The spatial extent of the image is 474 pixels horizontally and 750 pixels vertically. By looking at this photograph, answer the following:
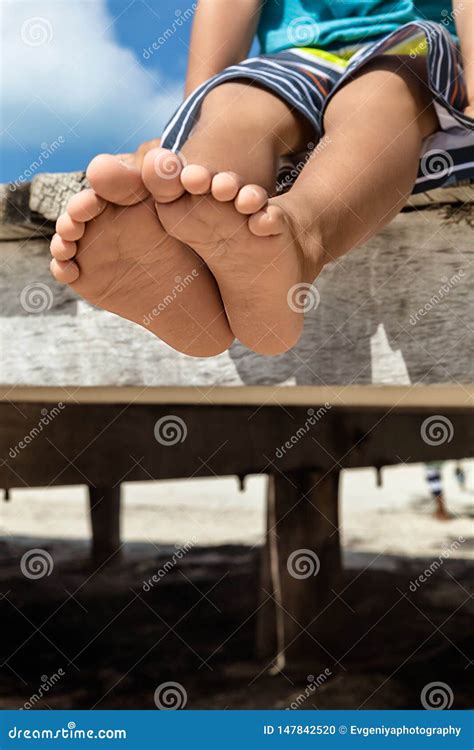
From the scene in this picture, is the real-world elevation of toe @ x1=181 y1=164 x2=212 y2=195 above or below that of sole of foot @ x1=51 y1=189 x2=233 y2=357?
above

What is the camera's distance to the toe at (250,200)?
2.85 ft

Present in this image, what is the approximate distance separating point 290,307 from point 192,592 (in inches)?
134

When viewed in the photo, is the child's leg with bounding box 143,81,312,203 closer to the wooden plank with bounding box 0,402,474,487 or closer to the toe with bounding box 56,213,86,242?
the toe with bounding box 56,213,86,242

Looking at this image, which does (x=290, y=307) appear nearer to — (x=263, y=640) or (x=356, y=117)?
(x=356, y=117)

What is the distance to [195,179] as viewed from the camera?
0.85m

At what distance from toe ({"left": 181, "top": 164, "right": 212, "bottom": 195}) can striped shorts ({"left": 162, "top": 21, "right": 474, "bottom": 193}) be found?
1.02ft

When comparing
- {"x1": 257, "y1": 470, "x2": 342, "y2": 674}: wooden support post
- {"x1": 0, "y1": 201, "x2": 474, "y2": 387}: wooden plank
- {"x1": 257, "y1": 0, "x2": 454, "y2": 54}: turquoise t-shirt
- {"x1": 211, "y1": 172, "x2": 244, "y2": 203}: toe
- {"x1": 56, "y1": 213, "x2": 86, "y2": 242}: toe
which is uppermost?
{"x1": 257, "y1": 0, "x2": 454, "y2": 54}: turquoise t-shirt

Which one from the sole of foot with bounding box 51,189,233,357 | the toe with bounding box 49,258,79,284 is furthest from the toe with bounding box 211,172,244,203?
the toe with bounding box 49,258,79,284

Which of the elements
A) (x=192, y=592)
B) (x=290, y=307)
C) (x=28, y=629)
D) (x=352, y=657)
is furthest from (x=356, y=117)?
(x=192, y=592)

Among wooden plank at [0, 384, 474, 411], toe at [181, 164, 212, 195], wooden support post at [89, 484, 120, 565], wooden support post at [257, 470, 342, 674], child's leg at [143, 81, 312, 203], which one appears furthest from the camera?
wooden support post at [89, 484, 120, 565]

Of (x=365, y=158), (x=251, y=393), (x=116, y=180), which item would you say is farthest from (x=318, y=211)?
(x=251, y=393)

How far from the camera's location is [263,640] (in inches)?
126

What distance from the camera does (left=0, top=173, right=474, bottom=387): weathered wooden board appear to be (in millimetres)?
1343

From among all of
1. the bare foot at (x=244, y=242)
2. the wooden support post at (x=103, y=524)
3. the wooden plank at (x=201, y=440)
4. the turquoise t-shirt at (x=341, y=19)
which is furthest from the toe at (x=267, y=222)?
the wooden support post at (x=103, y=524)
